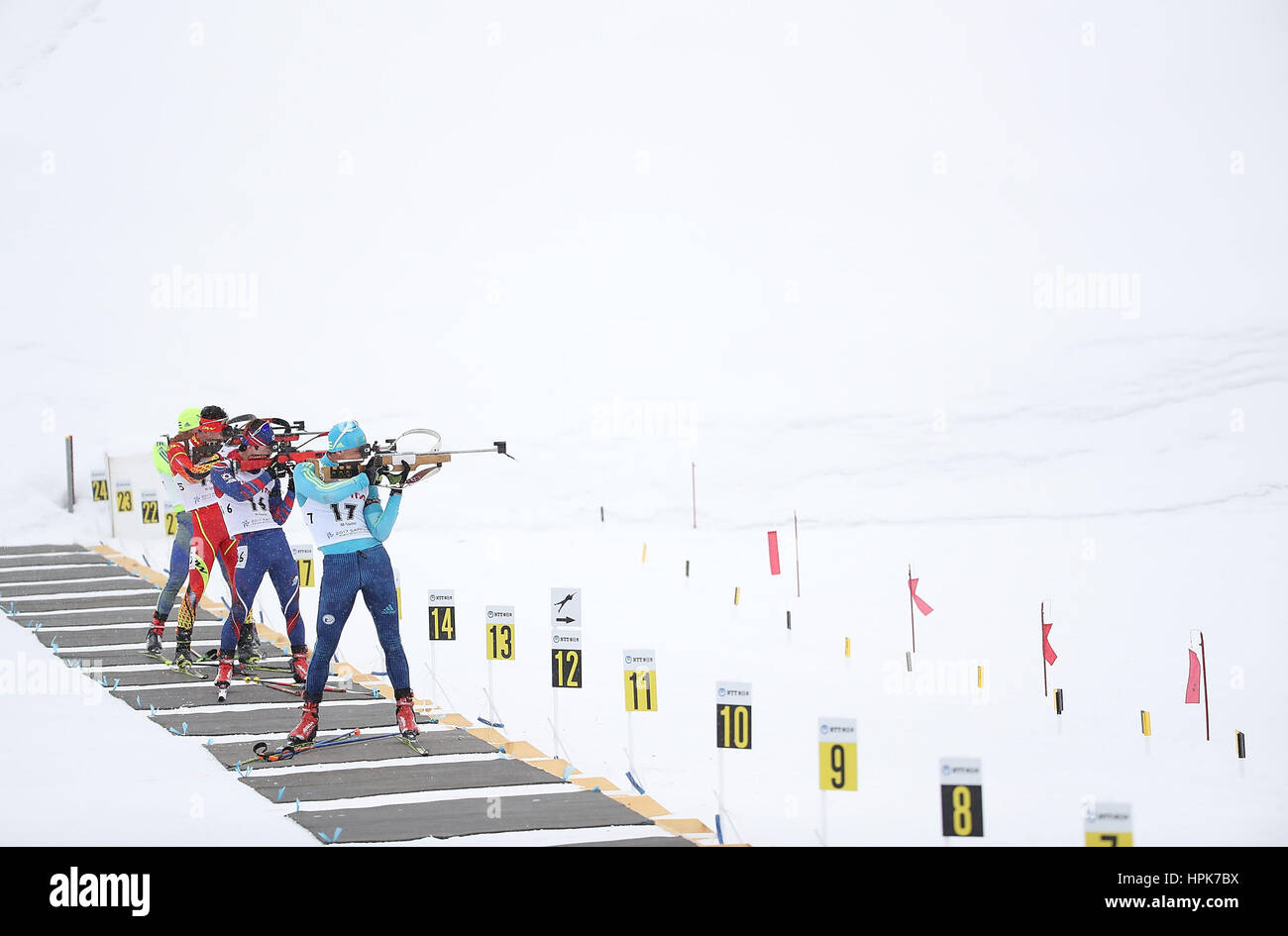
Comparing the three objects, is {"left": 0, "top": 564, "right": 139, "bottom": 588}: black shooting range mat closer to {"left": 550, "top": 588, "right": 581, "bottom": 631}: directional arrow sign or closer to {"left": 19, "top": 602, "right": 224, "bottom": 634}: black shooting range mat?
{"left": 19, "top": 602, "right": 224, "bottom": 634}: black shooting range mat

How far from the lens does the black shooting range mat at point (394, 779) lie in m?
7.76

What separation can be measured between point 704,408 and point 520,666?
54.3 feet

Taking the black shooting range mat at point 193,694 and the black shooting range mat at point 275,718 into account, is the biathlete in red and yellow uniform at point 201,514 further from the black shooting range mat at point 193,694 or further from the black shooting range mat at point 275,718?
the black shooting range mat at point 275,718

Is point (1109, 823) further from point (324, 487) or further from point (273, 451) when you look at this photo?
point (273, 451)

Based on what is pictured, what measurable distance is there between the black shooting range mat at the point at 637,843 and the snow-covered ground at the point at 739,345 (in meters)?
0.66

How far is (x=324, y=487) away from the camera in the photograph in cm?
822

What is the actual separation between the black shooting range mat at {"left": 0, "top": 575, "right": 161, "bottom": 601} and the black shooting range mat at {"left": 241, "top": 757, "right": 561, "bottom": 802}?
6.10 metres

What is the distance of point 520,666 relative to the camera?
11.5 metres

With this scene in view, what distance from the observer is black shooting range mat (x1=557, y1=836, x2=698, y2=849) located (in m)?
6.70

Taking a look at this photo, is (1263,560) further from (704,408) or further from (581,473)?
(704,408)

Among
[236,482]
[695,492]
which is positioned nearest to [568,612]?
[236,482]

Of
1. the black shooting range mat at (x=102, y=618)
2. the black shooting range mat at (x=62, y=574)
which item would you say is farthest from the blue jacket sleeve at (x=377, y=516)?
the black shooting range mat at (x=62, y=574)

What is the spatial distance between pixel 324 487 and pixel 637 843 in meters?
2.89

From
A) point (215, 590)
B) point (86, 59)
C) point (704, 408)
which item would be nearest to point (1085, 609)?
point (215, 590)
